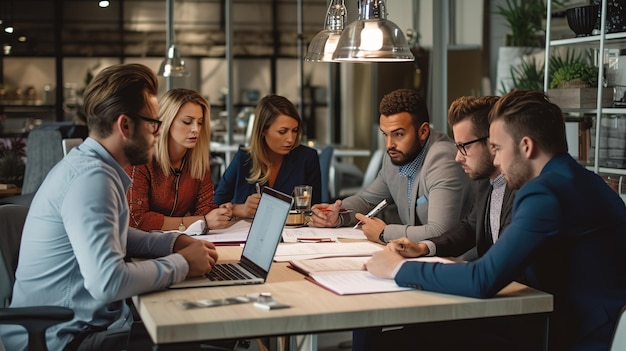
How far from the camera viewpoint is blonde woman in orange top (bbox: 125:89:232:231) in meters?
3.68

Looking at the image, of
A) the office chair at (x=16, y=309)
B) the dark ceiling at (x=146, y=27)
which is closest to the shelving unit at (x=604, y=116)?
the office chair at (x=16, y=309)

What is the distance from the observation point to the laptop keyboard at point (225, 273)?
95.2 inches

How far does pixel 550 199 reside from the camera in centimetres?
219

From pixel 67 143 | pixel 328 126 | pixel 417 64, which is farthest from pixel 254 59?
pixel 67 143

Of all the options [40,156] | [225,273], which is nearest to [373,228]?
[225,273]

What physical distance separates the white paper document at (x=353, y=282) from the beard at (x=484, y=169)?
0.65m

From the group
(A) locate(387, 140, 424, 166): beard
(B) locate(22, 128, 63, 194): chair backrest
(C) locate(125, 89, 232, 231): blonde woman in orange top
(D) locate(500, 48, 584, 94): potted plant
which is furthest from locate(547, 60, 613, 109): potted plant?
(B) locate(22, 128, 63, 194): chair backrest

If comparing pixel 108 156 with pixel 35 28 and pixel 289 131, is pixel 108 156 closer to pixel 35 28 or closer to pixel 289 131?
pixel 289 131

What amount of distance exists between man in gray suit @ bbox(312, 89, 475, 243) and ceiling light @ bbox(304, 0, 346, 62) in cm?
35

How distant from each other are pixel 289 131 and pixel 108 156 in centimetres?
187

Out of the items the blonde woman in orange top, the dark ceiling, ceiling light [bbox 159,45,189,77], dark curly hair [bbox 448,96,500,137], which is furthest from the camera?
the dark ceiling

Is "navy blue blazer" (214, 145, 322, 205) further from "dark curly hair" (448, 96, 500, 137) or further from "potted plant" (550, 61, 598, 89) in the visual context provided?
"potted plant" (550, 61, 598, 89)

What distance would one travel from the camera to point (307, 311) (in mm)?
2014

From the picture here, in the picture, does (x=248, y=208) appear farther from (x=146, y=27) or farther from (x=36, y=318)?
(x=146, y=27)
